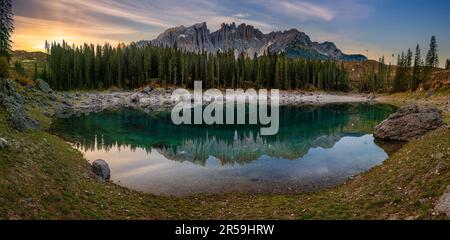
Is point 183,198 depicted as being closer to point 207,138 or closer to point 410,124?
→ point 207,138

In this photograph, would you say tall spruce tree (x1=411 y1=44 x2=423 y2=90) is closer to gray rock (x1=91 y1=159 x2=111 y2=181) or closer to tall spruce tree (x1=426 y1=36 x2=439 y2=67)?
tall spruce tree (x1=426 y1=36 x2=439 y2=67)

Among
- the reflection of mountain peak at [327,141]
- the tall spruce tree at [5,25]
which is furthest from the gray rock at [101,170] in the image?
the tall spruce tree at [5,25]

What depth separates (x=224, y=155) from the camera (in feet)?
117

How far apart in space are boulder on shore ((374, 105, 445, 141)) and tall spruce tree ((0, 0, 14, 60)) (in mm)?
76285

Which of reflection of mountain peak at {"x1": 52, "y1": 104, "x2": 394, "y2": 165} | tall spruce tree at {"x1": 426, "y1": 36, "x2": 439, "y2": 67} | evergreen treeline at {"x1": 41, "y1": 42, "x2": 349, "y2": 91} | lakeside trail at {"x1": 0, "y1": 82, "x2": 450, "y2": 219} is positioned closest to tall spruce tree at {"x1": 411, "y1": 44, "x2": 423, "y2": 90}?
tall spruce tree at {"x1": 426, "y1": 36, "x2": 439, "y2": 67}

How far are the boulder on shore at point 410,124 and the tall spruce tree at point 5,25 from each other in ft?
250

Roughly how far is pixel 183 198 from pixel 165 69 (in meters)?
136

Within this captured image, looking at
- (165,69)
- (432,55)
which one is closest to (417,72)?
(432,55)

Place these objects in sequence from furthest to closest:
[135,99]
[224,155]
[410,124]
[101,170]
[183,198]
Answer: [135,99] < [410,124] < [224,155] < [101,170] < [183,198]

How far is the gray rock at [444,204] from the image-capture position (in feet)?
38.9

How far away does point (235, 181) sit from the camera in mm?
25719

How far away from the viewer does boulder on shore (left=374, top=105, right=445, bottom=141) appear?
128ft
